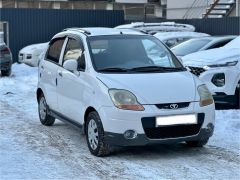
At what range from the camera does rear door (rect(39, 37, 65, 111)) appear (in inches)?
334

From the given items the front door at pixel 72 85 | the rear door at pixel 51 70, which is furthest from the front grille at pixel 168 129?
the rear door at pixel 51 70

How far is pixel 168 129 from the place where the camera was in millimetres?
6695

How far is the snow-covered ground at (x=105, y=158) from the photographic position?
6172mm

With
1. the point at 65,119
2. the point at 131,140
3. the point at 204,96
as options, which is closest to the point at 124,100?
the point at 131,140

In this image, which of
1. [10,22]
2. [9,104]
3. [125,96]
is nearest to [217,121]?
[125,96]

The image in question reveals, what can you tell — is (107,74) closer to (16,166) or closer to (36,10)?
(16,166)

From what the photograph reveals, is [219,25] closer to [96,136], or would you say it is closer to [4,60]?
[4,60]

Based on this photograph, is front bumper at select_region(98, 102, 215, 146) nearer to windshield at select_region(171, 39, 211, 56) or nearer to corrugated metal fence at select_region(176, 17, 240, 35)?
windshield at select_region(171, 39, 211, 56)

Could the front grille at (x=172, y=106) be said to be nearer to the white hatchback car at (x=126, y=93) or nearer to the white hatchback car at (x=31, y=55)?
the white hatchback car at (x=126, y=93)

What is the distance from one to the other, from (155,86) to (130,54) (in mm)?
1004

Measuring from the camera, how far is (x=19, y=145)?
7.65 metres

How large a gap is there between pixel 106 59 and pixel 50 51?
185cm

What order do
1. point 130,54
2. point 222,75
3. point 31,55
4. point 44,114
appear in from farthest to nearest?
point 31,55
point 222,75
point 44,114
point 130,54

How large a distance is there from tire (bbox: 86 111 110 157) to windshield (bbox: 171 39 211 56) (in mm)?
6915
